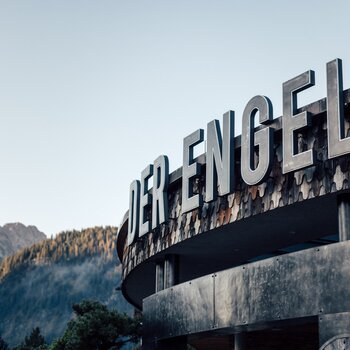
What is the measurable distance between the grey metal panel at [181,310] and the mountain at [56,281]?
13146cm

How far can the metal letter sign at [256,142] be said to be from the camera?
54.6ft

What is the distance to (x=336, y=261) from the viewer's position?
14.8m

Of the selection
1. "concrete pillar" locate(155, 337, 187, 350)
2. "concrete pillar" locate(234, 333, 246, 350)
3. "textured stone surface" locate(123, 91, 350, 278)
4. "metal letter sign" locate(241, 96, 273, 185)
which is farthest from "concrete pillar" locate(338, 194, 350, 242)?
"concrete pillar" locate(234, 333, 246, 350)

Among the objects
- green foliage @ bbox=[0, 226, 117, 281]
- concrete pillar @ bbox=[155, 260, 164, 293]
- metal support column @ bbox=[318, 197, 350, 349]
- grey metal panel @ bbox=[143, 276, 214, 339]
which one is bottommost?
metal support column @ bbox=[318, 197, 350, 349]

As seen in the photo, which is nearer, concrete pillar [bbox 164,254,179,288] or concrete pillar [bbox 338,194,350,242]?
concrete pillar [bbox 338,194,350,242]

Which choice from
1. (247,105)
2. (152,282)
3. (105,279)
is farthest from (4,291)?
(247,105)

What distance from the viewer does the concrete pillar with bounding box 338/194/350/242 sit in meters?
15.8

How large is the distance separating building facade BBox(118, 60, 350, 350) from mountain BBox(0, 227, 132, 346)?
431 feet

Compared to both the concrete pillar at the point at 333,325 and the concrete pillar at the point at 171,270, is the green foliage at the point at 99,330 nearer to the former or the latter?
the concrete pillar at the point at 171,270

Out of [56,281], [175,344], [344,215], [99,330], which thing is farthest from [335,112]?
[56,281]

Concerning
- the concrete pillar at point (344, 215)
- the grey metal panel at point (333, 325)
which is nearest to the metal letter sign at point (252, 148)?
the concrete pillar at point (344, 215)

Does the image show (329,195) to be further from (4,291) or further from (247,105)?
(4,291)

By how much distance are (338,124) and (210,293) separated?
21.1 ft

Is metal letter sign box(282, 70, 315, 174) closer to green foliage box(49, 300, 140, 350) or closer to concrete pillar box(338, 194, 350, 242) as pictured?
concrete pillar box(338, 194, 350, 242)
